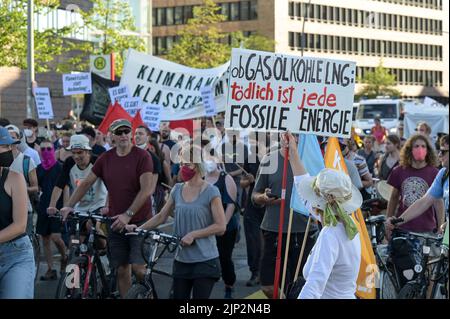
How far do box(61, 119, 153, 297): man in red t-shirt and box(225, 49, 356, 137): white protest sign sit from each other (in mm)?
1042

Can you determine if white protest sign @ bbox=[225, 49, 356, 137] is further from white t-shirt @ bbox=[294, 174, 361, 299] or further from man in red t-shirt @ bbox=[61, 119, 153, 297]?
white t-shirt @ bbox=[294, 174, 361, 299]


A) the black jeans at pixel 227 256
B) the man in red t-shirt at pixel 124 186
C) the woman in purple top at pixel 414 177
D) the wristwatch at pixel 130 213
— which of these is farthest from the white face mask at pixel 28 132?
the woman in purple top at pixel 414 177

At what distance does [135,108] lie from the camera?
63.8 ft

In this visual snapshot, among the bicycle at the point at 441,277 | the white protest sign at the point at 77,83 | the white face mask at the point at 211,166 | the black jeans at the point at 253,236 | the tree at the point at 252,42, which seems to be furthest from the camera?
the tree at the point at 252,42

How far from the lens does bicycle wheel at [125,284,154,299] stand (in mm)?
8062

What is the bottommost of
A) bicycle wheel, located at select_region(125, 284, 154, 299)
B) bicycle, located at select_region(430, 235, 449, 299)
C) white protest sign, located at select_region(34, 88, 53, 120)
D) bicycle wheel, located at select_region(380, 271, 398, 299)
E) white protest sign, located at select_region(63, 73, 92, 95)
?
bicycle wheel, located at select_region(380, 271, 398, 299)

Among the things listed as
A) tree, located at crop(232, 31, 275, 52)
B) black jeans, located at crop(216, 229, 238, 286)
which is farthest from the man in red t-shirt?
tree, located at crop(232, 31, 275, 52)

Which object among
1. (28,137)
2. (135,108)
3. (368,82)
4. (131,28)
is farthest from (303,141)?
(368,82)

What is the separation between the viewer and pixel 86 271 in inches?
358

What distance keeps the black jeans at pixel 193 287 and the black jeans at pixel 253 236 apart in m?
3.64

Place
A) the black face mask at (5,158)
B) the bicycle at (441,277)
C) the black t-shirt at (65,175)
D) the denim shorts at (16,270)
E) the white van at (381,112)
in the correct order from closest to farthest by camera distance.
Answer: the denim shorts at (16,270) < the black face mask at (5,158) < the bicycle at (441,277) < the black t-shirt at (65,175) < the white van at (381,112)

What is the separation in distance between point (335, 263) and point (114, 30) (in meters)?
34.3

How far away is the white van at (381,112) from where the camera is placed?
141 ft

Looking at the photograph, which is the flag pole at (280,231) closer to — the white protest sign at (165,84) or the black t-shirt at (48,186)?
the black t-shirt at (48,186)
